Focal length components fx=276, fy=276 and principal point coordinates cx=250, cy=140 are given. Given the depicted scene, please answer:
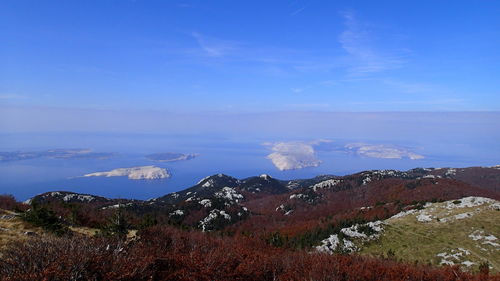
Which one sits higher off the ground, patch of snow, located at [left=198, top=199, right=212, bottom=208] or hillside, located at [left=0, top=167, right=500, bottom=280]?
hillside, located at [left=0, top=167, right=500, bottom=280]

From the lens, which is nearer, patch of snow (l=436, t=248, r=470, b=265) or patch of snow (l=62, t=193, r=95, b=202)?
patch of snow (l=436, t=248, r=470, b=265)

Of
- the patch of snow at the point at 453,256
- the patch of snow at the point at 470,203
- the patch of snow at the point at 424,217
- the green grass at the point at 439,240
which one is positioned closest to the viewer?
the patch of snow at the point at 453,256

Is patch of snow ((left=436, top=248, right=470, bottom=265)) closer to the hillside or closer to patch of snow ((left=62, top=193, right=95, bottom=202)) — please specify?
the hillside

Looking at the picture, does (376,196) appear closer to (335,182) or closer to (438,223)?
(335,182)

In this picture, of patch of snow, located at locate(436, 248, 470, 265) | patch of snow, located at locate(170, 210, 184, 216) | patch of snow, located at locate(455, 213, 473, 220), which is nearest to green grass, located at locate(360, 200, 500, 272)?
patch of snow, located at locate(436, 248, 470, 265)

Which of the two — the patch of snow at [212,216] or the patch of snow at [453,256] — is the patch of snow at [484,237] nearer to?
the patch of snow at [453,256]

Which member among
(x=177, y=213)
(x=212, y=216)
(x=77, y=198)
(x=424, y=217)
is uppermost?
(x=424, y=217)

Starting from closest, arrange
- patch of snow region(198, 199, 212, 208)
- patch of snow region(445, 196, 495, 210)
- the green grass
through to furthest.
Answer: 1. the green grass
2. patch of snow region(445, 196, 495, 210)
3. patch of snow region(198, 199, 212, 208)

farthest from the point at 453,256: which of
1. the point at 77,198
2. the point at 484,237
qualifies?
the point at 77,198

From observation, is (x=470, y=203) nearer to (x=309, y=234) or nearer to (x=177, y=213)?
(x=309, y=234)

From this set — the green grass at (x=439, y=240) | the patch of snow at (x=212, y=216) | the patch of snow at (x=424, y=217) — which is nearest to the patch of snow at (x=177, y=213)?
the patch of snow at (x=212, y=216)

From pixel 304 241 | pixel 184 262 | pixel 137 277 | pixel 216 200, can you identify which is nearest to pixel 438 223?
pixel 304 241

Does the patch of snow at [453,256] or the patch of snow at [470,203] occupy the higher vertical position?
the patch of snow at [470,203]

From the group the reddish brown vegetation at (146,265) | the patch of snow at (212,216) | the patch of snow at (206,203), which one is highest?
the reddish brown vegetation at (146,265)
